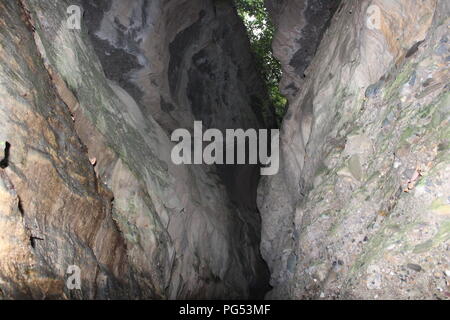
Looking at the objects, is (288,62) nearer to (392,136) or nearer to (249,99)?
(249,99)

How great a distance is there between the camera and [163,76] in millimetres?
12422

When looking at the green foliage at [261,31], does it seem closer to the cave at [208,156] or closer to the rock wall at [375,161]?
the cave at [208,156]

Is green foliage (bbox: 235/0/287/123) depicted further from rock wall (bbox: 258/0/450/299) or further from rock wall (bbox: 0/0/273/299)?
rock wall (bbox: 258/0/450/299)

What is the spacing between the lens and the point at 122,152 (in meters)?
8.27

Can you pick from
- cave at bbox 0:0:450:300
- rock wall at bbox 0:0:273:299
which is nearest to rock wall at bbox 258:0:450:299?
cave at bbox 0:0:450:300

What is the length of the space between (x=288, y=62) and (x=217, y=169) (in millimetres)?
4293

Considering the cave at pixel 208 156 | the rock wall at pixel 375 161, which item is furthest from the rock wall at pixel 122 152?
the rock wall at pixel 375 161

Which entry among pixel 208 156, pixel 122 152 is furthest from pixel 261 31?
pixel 122 152

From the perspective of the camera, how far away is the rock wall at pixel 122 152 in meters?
4.82

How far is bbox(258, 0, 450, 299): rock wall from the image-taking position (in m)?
4.91

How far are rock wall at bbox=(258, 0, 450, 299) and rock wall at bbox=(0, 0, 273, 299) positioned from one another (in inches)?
105

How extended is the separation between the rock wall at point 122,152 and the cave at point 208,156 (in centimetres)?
4
